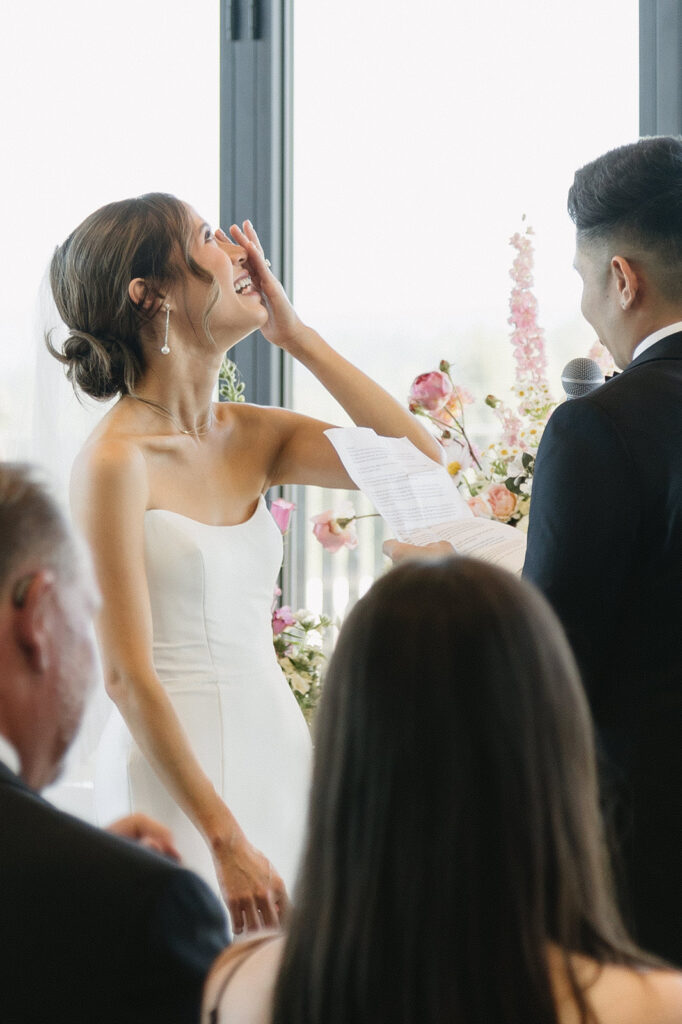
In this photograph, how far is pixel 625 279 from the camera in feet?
5.21

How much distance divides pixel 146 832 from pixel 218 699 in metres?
0.84

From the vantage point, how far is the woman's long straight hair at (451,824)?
781 mm

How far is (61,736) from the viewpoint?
97cm

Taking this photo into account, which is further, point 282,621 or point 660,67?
point 660,67

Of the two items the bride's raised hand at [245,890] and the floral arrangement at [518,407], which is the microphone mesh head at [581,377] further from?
the bride's raised hand at [245,890]

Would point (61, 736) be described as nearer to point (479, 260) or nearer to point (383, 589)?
point (383, 589)

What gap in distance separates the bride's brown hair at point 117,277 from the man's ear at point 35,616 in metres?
1.17

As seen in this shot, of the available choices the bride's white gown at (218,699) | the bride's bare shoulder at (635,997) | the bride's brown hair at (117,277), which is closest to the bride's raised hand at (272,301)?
the bride's brown hair at (117,277)

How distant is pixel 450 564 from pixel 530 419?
144 cm

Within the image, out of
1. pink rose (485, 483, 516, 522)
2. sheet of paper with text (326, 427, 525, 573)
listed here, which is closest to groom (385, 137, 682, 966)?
sheet of paper with text (326, 427, 525, 573)

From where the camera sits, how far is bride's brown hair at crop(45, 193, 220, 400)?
6.64 feet

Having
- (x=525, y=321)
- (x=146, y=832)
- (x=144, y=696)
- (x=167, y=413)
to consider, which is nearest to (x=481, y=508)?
(x=525, y=321)

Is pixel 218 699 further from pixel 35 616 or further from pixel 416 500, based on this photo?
pixel 35 616

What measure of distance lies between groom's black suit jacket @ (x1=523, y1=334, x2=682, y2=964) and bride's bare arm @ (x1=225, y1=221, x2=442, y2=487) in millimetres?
770
